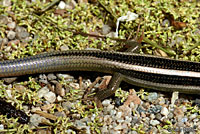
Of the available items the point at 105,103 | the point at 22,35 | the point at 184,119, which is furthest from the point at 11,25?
the point at 184,119

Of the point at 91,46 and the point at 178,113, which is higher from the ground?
the point at 91,46

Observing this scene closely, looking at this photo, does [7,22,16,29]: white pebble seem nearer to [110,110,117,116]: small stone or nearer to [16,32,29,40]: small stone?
[16,32,29,40]: small stone

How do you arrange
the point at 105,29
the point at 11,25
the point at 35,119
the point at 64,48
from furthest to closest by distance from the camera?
the point at 105,29
the point at 11,25
the point at 64,48
the point at 35,119

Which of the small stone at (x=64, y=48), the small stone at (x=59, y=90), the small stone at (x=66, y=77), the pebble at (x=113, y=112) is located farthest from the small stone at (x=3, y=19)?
the pebble at (x=113, y=112)

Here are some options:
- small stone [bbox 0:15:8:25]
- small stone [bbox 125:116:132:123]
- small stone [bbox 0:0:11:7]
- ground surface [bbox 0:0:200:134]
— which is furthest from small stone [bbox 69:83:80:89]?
small stone [bbox 0:0:11:7]

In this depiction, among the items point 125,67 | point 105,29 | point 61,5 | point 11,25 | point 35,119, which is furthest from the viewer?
point 61,5

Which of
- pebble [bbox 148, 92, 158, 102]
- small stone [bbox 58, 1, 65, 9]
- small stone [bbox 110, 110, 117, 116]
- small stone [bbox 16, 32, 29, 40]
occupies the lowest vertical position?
small stone [bbox 110, 110, 117, 116]

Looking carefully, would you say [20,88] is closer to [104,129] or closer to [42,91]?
[42,91]

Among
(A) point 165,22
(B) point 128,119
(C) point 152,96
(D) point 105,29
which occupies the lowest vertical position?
(B) point 128,119
